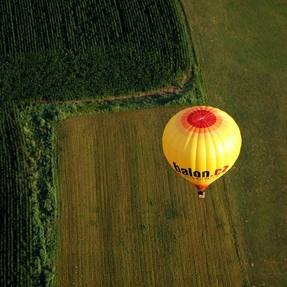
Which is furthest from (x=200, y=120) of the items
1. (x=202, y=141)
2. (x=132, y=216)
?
(x=132, y=216)

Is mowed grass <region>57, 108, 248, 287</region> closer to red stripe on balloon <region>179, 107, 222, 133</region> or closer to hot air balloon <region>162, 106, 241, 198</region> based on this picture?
hot air balloon <region>162, 106, 241, 198</region>

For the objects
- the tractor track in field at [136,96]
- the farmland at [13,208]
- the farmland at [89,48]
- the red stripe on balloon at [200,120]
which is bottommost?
the farmland at [13,208]

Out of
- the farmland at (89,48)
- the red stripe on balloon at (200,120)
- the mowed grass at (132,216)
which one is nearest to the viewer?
the red stripe on balloon at (200,120)

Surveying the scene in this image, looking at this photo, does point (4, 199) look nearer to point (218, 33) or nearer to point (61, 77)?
point (61, 77)

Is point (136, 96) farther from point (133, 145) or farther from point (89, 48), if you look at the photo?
point (89, 48)

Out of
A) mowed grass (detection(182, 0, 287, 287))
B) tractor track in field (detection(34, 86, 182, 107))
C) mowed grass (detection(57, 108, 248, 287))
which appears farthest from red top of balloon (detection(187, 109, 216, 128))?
tractor track in field (detection(34, 86, 182, 107))

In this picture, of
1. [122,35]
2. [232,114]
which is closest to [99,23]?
[122,35]

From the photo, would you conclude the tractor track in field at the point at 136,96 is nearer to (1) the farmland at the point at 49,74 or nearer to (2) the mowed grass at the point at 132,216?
(1) the farmland at the point at 49,74

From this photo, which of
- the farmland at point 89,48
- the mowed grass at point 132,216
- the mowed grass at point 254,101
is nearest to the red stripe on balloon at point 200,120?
the mowed grass at point 132,216
